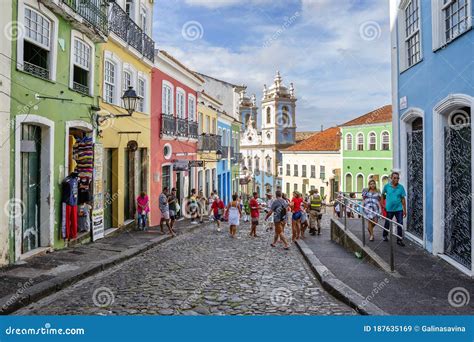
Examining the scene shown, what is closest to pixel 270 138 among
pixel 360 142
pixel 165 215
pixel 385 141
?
pixel 360 142

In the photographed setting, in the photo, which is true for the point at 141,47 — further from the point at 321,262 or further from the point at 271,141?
the point at 271,141

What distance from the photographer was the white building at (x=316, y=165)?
4641 centimetres

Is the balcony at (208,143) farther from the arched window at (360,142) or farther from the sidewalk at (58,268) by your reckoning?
the arched window at (360,142)

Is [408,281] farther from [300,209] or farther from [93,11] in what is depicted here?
[93,11]

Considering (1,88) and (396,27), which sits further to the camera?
(396,27)

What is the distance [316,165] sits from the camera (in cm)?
4981

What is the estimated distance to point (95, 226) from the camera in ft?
37.2

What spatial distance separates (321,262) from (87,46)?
783cm

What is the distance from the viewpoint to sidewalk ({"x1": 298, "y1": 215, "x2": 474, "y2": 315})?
5.41m

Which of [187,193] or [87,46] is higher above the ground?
[87,46]

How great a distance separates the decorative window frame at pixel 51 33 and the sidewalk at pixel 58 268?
146 inches

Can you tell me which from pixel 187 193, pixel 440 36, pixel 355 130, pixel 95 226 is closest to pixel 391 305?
pixel 440 36

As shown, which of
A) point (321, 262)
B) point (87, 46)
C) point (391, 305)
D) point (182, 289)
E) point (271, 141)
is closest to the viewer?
point (391, 305)

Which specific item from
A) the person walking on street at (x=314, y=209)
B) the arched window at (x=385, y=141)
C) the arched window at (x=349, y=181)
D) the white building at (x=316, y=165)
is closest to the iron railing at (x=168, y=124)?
the person walking on street at (x=314, y=209)
